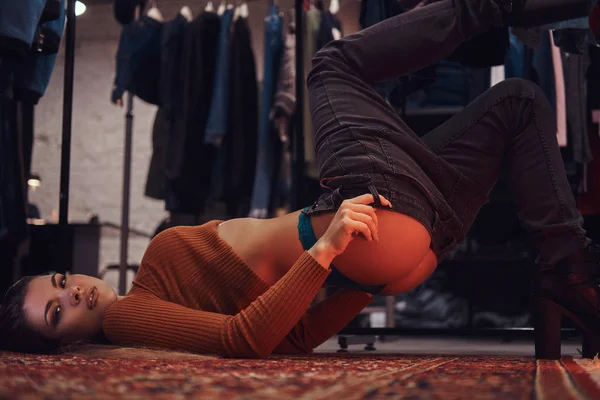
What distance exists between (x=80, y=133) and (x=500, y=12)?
4.44m

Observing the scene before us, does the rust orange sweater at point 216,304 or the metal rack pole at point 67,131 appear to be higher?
the metal rack pole at point 67,131

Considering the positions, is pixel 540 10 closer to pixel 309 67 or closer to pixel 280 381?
pixel 280 381

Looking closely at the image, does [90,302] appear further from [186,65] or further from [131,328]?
[186,65]

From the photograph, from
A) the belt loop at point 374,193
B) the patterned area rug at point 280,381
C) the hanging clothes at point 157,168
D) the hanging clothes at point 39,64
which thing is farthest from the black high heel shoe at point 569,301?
the hanging clothes at point 157,168

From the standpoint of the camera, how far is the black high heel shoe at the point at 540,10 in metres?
1.18

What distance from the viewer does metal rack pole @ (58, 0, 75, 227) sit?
6.64ft

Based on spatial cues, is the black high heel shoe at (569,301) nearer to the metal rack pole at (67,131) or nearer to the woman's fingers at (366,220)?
the woman's fingers at (366,220)

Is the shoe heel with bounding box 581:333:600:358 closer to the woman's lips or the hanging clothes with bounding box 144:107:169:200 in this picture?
the woman's lips

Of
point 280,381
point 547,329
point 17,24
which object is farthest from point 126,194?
Answer: point 280,381

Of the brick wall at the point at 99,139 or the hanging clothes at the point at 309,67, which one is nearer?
the hanging clothes at the point at 309,67

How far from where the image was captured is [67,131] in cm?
204

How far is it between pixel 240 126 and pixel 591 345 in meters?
1.87

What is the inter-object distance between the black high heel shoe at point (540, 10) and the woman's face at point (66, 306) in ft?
3.35

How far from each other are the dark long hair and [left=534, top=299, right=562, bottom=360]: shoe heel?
99 centimetres
